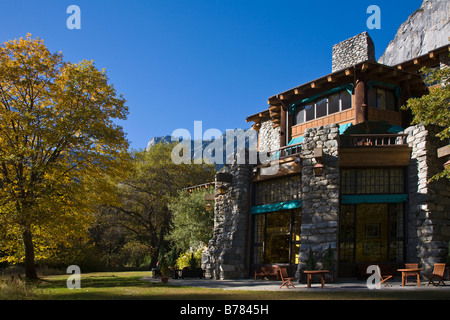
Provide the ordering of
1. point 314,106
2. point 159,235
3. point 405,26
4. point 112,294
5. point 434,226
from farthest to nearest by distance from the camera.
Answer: point 405,26, point 159,235, point 314,106, point 434,226, point 112,294

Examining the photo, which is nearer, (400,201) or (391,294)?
(391,294)

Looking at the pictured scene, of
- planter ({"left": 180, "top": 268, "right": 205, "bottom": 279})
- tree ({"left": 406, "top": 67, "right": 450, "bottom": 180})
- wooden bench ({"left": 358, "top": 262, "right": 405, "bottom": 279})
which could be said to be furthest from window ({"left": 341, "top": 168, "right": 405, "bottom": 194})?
planter ({"left": 180, "top": 268, "right": 205, "bottom": 279})

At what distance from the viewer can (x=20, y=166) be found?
17516 millimetres

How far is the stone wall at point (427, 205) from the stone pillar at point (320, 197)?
114 inches

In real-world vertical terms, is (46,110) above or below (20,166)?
above

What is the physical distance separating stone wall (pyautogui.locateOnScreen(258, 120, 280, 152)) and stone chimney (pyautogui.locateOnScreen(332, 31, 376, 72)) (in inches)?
232

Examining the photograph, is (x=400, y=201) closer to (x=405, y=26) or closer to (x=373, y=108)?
(x=373, y=108)

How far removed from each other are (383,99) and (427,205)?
8.92m

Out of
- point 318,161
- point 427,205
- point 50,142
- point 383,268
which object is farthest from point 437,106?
point 50,142

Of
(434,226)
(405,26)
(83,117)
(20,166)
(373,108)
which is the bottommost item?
(434,226)

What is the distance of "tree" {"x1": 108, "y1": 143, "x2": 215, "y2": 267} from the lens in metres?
35.7

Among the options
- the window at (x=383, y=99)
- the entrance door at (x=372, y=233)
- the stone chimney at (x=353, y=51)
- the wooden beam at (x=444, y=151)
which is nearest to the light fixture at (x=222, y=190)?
the entrance door at (x=372, y=233)

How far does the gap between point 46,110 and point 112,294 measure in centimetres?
873
